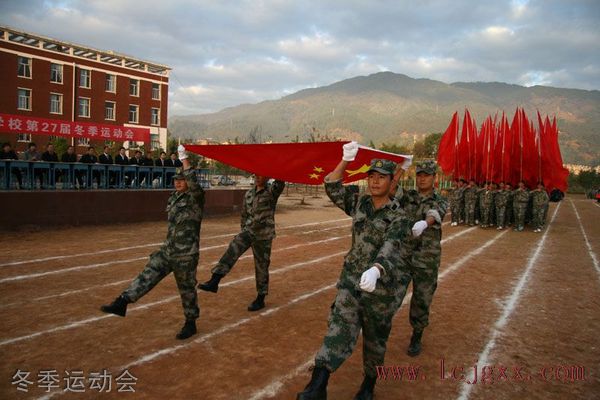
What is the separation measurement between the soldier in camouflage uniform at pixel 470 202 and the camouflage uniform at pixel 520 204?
147 centimetres

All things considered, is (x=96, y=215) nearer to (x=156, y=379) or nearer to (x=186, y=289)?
(x=186, y=289)

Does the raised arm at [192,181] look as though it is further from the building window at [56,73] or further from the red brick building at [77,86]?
the building window at [56,73]

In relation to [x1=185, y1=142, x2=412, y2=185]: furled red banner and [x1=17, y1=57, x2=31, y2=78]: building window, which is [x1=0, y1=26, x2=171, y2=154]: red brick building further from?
[x1=185, y1=142, x2=412, y2=185]: furled red banner

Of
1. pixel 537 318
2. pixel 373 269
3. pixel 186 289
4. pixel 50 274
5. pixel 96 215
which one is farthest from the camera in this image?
pixel 96 215

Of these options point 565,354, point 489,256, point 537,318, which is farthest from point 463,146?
point 565,354

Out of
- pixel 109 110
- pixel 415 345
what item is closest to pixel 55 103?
pixel 109 110

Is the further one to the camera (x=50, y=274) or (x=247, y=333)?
(x=50, y=274)

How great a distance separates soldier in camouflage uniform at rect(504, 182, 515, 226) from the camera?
53.9 feet

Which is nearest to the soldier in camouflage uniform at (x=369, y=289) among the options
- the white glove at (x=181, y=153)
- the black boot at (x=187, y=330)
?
the black boot at (x=187, y=330)

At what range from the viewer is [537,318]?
18.8 feet

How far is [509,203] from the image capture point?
1688cm

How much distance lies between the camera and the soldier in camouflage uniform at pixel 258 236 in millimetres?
5559

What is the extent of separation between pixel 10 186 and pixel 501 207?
16.8 metres

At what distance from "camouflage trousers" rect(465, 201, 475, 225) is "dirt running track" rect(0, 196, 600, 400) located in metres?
7.65
